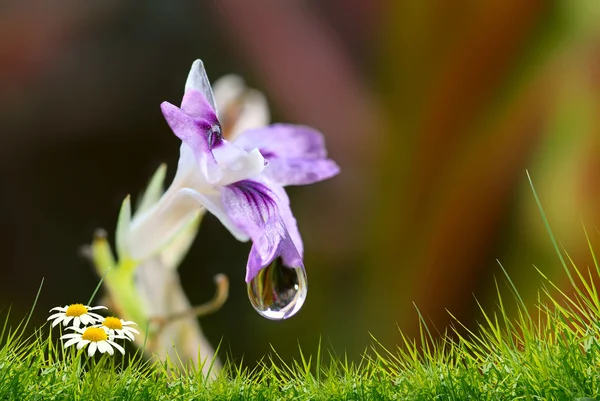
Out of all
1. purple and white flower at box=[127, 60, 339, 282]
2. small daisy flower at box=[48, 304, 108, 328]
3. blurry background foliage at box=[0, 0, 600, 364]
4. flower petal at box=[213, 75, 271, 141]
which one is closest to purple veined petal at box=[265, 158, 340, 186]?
purple and white flower at box=[127, 60, 339, 282]

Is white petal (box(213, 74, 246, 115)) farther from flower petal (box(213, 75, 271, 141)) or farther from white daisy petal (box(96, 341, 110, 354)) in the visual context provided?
white daisy petal (box(96, 341, 110, 354))

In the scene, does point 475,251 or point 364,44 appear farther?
point 364,44

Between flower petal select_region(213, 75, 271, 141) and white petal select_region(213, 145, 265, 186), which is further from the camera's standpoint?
flower petal select_region(213, 75, 271, 141)

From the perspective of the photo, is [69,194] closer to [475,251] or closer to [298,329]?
[298,329]

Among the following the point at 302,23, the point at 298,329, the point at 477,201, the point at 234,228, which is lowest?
the point at 298,329

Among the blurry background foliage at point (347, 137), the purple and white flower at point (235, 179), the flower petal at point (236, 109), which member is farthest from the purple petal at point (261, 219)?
the blurry background foliage at point (347, 137)

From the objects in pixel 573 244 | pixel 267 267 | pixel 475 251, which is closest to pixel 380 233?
pixel 475 251

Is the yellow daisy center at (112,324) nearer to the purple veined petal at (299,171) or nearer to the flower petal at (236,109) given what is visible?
the purple veined petal at (299,171)
